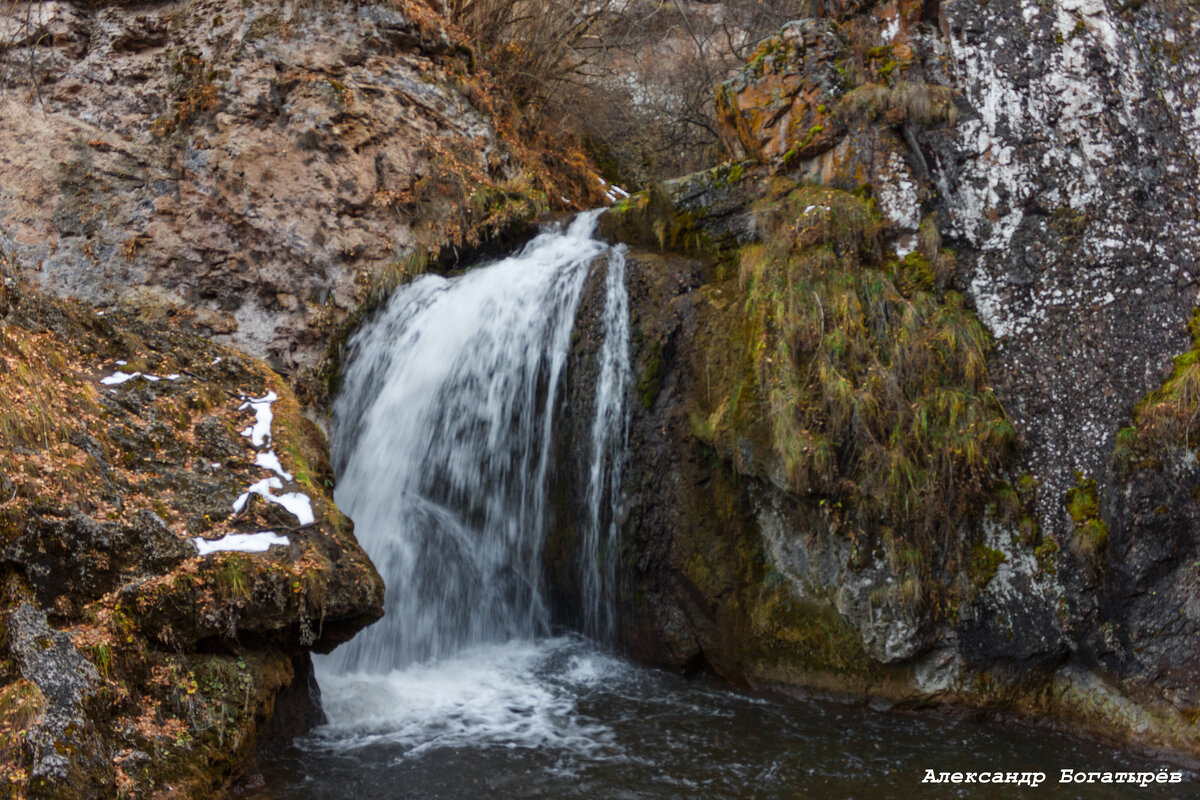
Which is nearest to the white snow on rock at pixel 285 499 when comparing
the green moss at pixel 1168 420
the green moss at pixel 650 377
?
the green moss at pixel 650 377

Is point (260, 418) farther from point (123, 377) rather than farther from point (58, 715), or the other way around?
point (58, 715)

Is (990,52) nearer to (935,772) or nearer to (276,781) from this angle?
(935,772)

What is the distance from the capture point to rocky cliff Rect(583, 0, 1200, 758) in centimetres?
460

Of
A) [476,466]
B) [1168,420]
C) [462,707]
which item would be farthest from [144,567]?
[1168,420]

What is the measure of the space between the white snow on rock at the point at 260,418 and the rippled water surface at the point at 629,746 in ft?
5.40

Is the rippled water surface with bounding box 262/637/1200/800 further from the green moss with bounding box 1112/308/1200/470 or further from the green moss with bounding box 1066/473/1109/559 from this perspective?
the green moss with bounding box 1112/308/1200/470

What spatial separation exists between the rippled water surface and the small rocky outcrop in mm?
502

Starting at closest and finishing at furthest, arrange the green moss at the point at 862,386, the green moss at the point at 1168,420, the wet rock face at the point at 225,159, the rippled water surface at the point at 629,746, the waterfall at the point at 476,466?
the rippled water surface at the point at 629,746, the green moss at the point at 1168,420, the green moss at the point at 862,386, the waterfall at the point at 476,466, the wet rock face at the point at 225,159

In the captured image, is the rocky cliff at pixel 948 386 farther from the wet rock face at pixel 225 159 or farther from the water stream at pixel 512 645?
the wet rock face at pixel 225 159

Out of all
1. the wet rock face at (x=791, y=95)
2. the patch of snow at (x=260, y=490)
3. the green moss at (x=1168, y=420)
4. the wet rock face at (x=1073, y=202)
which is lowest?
the patch of snow at (x=260, y=490)

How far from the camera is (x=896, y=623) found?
15.6 feet

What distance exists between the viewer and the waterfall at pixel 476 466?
5840 mm

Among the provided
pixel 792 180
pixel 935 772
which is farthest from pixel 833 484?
pixel 792 180

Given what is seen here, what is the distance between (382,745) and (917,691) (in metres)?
3.20
